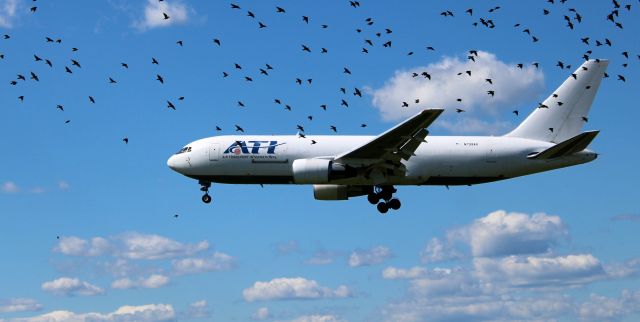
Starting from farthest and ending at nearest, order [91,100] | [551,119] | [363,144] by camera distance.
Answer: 1. [551,119]
2. [363,144]
3. [91,100]

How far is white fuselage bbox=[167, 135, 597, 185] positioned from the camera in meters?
55.1

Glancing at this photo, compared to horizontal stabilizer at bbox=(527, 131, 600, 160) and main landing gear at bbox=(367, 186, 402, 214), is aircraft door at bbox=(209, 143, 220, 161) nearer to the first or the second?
main landing gear at bbox=(367, 186, 402, 214)

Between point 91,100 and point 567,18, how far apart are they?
20.5 meters

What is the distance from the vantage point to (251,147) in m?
55.8

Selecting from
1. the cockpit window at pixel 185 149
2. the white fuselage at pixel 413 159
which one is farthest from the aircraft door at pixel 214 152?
the cockpit window at pixel 185 149

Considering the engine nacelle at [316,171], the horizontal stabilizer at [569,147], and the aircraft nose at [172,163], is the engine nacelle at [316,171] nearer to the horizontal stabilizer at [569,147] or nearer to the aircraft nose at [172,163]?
the aircraft nose at [172,163]

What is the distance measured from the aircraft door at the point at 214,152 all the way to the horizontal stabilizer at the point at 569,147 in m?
19.6

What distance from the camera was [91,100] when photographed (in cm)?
3700

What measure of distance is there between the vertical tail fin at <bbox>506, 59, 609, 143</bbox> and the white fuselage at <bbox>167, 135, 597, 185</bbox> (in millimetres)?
1149

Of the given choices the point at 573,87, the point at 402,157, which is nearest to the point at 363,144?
the point at 402,157

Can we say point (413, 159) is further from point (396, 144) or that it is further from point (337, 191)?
point (337, 191)

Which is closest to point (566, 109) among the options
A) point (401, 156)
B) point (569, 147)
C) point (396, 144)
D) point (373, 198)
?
point (569, 147)

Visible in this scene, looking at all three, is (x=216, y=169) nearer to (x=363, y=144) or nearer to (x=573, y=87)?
(x=363, y=144)

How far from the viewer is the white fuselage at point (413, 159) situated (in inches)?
2170
